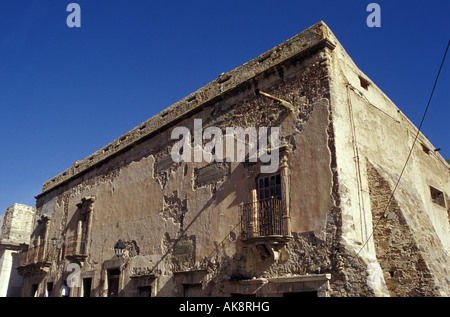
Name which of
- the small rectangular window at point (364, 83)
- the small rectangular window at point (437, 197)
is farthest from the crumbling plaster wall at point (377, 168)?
the small rectangular window at point (437, 197)

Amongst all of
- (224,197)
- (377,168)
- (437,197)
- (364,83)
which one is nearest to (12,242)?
(224,197)

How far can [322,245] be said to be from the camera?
24.2 ft

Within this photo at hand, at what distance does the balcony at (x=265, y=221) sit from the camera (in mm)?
7908

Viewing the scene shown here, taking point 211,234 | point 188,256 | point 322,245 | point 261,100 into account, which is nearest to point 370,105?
point 261,100

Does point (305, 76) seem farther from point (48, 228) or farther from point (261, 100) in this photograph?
point (48, 228)

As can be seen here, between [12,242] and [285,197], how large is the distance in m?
16.1

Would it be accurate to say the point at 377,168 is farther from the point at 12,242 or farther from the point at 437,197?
the point at 12,242

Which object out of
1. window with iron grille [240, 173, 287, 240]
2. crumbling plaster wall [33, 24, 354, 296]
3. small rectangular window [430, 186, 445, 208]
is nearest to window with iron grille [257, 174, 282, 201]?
window with iron grille [240, 173, 287, 240]

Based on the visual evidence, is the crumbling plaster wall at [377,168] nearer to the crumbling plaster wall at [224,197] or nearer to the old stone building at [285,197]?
the old stone building at [285,197]

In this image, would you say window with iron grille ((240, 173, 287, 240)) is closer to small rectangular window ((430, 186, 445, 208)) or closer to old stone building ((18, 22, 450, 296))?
old stone building ((18, 22, 450, 296))

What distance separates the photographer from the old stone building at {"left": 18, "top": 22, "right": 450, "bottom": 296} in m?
A: 7.42

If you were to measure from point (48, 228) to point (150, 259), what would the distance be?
744 centimetres

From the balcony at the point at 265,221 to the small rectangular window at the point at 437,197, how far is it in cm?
545

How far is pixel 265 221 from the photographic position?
8.28 metres
